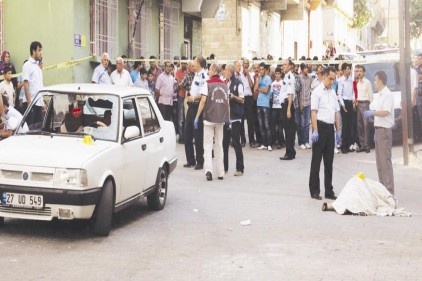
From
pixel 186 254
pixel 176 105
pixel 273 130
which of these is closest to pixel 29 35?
pixel 176 105

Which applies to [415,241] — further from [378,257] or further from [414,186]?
[414,186]

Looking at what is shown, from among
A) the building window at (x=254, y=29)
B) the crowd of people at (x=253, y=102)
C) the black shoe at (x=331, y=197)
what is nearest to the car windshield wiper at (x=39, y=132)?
the crowd of people at (x=253, y=102)

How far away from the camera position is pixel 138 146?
9398 millimetres

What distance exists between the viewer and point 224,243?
8.36m

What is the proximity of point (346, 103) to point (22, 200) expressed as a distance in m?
11.6

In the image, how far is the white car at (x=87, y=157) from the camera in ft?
26.3

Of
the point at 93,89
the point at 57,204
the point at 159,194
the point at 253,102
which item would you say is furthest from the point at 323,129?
the point at 253,102

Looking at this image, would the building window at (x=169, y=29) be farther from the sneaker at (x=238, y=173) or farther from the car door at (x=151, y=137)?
the car door at (x=151, y=137)

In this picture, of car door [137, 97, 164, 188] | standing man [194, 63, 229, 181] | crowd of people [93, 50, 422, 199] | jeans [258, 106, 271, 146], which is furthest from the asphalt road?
jeans [258, 106, 271, 146]

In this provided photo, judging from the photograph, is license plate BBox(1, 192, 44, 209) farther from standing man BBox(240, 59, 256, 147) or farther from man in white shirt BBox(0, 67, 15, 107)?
standing man BBox(240, 59, 256, 147)

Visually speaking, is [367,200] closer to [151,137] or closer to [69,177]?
[151,137]

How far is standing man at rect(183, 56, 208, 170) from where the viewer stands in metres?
14.0

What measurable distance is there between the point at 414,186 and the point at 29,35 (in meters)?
9.64

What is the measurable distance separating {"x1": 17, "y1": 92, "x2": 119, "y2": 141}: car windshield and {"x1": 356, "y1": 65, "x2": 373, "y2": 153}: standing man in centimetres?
960
